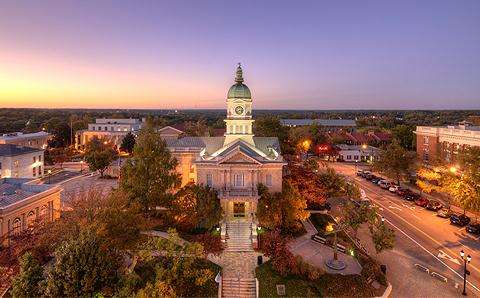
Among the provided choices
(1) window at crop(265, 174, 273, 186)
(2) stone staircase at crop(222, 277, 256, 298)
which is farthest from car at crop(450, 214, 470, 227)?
(2) stone staircase at crop(222, 277, 256, 298)

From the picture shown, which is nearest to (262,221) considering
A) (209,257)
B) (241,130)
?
(209,257)

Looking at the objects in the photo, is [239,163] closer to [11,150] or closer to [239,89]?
[239,89]

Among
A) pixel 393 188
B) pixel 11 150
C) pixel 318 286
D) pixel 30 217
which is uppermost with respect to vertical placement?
pixel 11 150

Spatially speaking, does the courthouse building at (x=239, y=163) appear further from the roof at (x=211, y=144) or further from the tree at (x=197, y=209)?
the tree at (x=197, y=209)

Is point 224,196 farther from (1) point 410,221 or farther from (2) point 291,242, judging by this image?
(1) point 410,221

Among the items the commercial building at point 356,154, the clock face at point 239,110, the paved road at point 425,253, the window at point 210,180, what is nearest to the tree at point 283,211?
the window at point 210,180

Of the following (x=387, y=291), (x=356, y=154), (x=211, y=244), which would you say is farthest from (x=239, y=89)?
(x=356, y=154)

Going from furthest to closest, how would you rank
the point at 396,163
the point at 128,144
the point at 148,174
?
the point at 128,144 < the point at 396,163 < the point at 148,174
